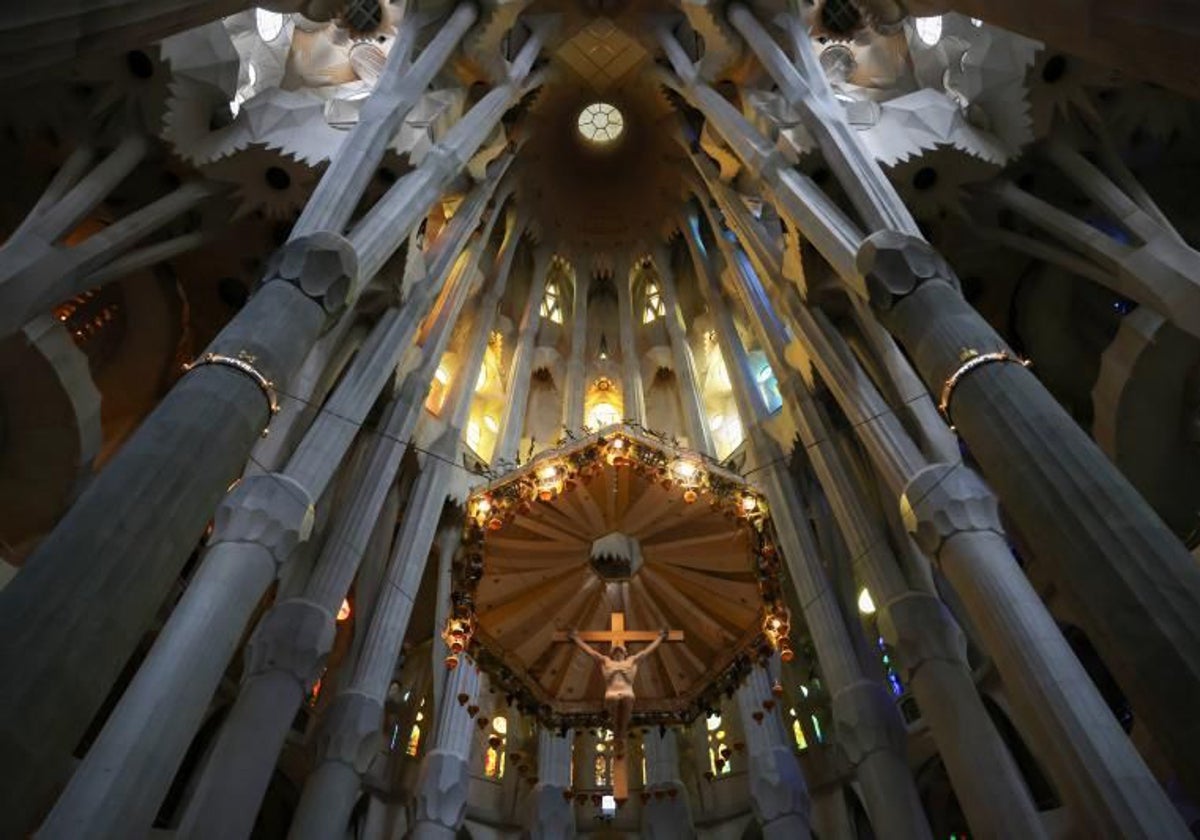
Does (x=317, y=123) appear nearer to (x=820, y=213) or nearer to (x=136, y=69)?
(x=136, y=69)

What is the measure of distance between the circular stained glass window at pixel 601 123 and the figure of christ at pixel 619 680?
16553mm

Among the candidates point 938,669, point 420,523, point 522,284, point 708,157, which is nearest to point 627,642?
point 938,669

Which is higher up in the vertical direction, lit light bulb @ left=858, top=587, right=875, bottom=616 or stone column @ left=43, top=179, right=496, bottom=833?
lit light bulb @ left=858, top=587, right=875, bottom=616

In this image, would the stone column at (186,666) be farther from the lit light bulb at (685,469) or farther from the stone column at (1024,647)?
the stone column at (1024,647)

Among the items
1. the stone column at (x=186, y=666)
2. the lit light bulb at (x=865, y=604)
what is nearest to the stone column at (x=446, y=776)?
the stone column at (x=186, y=666)

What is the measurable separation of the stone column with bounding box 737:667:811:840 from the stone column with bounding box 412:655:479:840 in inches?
181

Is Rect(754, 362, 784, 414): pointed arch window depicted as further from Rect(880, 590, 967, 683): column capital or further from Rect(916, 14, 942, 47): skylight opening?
Rect(916, 14, 942, 47): skylight opening

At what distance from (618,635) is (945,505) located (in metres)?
4.36

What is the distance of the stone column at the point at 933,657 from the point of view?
930 cm

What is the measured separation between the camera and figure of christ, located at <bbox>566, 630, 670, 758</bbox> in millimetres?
10242

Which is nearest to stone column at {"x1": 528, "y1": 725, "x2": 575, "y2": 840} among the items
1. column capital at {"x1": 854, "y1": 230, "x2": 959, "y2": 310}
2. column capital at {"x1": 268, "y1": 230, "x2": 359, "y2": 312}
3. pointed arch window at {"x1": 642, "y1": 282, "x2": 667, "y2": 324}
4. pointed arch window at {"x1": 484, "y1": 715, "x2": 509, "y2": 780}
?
pointed arch window at {"x1": 484, "y1": 715, "x2": 509, "y2": 780}

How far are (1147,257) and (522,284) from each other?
1557 centimetres

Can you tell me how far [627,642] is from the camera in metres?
10.8

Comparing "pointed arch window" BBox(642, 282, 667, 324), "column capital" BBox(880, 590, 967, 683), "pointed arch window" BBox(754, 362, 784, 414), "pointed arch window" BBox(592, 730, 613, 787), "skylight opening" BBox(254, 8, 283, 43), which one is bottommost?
"column capital" BBox(880, 590, 967, 683)
